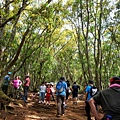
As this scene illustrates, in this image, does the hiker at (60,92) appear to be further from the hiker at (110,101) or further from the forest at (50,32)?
the hiker at (110,101)

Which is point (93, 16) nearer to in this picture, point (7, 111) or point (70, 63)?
point (7, 111)

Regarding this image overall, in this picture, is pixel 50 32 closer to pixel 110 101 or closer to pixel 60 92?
pixel 60 92

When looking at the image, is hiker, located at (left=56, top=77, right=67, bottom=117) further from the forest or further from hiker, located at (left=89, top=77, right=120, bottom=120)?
hiker, located at (left=89, top=77, right=120, bottom=120)

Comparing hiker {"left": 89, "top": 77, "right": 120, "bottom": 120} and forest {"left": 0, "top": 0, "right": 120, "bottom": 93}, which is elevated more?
forest {"left": 0, "top": 0, "right": 120, "bottom": 93}

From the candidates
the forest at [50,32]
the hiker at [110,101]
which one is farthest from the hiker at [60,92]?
the hiker at [110,101]

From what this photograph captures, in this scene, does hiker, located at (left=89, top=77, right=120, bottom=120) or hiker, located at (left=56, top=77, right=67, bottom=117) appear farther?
hiker, located at (left=56, top=77, right=67, bottom=117)

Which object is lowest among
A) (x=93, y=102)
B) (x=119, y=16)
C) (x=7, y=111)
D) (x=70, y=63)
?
(x=7, y=111)

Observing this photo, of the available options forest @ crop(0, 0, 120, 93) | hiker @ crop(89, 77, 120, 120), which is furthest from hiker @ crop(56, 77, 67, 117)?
hiker @ crop(89, 77, 120, 120)

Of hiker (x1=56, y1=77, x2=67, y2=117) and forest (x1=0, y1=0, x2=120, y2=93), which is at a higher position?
forest (x1=0, y1=0, x2=120, y2=93)

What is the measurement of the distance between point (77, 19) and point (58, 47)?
14.5 m

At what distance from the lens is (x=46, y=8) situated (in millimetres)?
7930

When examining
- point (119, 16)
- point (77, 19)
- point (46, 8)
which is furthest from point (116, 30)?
point (46, 8)

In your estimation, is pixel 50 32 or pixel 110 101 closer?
pixel 110 101

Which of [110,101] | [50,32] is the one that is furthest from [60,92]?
[50,32]
